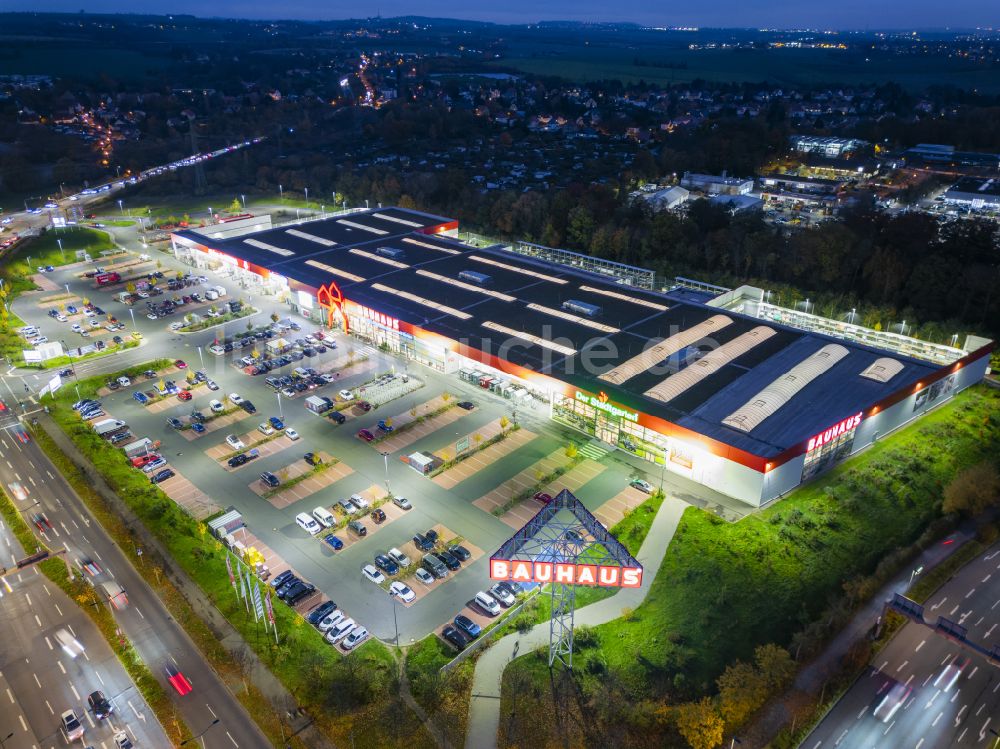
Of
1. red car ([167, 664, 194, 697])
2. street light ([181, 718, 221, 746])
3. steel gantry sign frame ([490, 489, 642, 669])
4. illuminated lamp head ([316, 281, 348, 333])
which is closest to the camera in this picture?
street light ([181, 718, 221, 746])

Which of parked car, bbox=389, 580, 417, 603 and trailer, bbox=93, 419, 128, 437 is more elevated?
trailer, bbox=93, 419, 128, 437

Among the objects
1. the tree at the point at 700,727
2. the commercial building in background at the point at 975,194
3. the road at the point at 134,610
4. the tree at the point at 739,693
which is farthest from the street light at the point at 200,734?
the commercial building in background at the point at 975,194

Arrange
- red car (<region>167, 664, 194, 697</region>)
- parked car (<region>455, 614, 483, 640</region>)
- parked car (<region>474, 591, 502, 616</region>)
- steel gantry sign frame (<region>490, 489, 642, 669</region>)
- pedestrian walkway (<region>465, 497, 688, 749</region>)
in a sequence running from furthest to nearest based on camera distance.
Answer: parked car (<region>474, 591, 502, 616</region>) < parked car (<region>455, 614, 483, 640</region>) < red car (<region>167, 664, 194, 697</region>) < steel gantry sign frame (<region>490, 489, 642, 669</region>) < pedestrian walkway (<region>465, 497, 688, 749</region>)

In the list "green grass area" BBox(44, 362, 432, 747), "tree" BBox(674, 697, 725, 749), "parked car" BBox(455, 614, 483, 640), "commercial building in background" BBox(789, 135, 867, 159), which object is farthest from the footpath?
"commercial building in background" BBox(789, 135, 867, 159)

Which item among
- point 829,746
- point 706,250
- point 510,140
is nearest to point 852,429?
point 829,746

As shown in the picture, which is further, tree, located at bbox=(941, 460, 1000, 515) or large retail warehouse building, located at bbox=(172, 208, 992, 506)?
large retail warehouse building, located at bbox=(172, 208, 992, 506)

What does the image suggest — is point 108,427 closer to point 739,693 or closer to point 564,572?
point 564,572

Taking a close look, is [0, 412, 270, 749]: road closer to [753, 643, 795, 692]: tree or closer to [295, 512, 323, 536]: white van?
[295, 512, 323, 536]: white van
